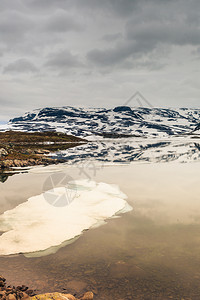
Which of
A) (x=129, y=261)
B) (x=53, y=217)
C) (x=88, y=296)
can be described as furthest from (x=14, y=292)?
(x=53, y=217)

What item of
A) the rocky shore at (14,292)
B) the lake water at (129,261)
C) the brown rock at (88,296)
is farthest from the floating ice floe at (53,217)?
the brown rock at (88,296)

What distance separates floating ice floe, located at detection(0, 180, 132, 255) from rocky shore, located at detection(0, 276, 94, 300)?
3.10 meters

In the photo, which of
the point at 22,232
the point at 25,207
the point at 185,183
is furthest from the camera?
the point at 185,183

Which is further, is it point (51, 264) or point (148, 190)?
point (148, 190)

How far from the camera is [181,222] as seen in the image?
45.2 ft

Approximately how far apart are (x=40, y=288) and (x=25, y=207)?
9662mm

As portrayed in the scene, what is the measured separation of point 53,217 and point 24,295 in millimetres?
7995

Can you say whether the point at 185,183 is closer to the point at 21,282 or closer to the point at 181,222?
the point at 181,222

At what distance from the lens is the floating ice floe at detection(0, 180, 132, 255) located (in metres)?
11.9

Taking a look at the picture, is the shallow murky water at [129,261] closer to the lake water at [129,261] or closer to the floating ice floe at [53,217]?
the lake water at [129,261]

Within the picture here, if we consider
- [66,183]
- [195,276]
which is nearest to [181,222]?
[195,276]

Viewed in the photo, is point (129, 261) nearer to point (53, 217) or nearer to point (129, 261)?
point (129, 261)

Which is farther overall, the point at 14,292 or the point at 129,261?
the point at 129,261

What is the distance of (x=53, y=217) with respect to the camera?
1541 cm
